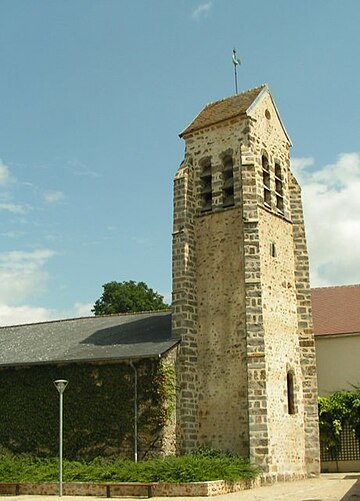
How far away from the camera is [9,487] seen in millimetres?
19828

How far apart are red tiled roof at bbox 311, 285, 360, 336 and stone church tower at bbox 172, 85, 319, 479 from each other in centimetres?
542

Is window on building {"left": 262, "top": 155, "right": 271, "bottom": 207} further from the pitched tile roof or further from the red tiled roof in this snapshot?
the red tiled roof

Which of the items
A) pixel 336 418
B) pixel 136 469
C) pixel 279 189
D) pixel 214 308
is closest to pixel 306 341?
pixel 214 308

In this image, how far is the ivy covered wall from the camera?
21422 mm

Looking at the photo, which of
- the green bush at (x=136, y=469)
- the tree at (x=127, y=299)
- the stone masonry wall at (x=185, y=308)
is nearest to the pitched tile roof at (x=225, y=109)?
the stone masonry wall at (x=185, y=308)

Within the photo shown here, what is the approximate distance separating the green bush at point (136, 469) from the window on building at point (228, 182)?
339 inches

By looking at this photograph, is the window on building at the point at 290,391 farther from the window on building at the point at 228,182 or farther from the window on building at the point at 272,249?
the window on building at the point at 228,182

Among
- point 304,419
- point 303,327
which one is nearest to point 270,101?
point 303,327

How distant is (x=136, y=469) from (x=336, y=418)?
1123cm

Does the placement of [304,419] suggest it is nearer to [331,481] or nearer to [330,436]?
[331,481]

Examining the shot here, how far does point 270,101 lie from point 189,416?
39.5 ft

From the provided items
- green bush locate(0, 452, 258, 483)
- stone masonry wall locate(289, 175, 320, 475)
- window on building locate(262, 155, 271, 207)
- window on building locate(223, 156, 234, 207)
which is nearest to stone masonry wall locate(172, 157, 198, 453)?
green bush locate(0, 452, 258, 483)

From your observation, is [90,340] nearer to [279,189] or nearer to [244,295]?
[244,295]

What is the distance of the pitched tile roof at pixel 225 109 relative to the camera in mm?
24844
